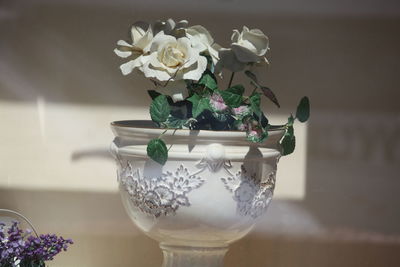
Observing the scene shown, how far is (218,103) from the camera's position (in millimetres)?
1619

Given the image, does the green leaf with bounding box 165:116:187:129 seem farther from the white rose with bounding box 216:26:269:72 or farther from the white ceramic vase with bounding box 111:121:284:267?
the white rose with bounding box 216:26:269:72

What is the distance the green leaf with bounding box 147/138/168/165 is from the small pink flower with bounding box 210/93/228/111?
14 centimetres

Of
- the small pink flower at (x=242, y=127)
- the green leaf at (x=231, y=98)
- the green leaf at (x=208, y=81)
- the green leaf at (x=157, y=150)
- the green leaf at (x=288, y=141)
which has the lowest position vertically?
the green leaf at (x=157, y=150)

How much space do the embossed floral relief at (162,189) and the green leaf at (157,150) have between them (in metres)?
0.04

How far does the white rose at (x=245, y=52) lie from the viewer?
1612 mm

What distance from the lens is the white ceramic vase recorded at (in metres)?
1.58

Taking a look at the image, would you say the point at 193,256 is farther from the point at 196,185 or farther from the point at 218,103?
the point at 218,103

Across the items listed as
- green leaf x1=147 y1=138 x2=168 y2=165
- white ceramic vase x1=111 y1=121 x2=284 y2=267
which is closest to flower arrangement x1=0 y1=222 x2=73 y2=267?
white ceramic vase x1=111 y1=121 x2=284 y2=267

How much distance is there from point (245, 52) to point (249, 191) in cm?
30

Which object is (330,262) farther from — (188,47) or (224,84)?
(188,47)

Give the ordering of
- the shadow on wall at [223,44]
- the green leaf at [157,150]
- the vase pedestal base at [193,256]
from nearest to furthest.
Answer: the green leaf at [157,150], the vase pedestal base at [193,256], the shadow on wall at [223,44]

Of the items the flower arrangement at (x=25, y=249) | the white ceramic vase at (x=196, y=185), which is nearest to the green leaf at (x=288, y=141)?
the white ceramic vase at (x=196, y=185)

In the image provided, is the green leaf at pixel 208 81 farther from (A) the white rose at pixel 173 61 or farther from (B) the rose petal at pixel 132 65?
(B) the rose petal at pixel 132 65

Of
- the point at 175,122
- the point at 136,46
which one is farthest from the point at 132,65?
the point at 175,122
